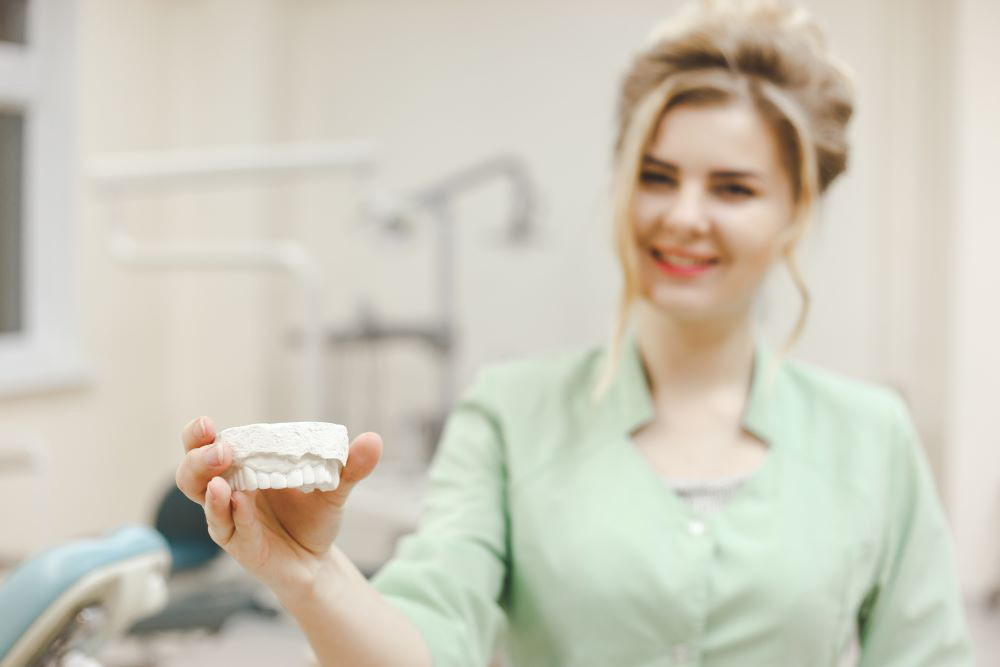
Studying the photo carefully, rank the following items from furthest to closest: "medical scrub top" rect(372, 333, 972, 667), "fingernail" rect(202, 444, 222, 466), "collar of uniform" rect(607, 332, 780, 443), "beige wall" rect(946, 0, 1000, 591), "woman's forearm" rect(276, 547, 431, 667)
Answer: "beige wall" rect(946, 0, 1000, 591), "collar of uniform" rect(607, 332, 780, 443), "medical scrub top" rect(372, 333, 972, 667), "woman's forearm" rect(276, 547, 431, 667), "fingernail" rect(202, 444, 222, 466)

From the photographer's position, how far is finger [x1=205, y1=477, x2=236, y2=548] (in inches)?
22.7

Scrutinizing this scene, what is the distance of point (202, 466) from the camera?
58cm

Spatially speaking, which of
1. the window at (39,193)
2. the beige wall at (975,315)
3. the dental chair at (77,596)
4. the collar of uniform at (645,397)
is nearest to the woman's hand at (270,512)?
the dental chair at (77,596)

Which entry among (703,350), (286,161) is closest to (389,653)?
(703,350)

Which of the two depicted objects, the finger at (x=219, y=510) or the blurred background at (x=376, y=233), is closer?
the finger at (x=219, y=510)

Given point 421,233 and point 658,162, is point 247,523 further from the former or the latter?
point 421,233

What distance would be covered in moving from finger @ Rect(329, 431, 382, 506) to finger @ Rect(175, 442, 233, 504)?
0.23 ft

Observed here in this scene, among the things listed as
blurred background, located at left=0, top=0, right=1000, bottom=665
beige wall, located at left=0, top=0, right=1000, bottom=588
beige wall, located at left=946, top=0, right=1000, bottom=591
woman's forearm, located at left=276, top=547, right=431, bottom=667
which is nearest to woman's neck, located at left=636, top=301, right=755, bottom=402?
woman's forearm, located at left=276, top=547, right=431, bottom=667

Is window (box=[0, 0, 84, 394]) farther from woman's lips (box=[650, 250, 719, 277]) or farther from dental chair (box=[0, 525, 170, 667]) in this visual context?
woman's lips (box=[650, 250, 719, 277])

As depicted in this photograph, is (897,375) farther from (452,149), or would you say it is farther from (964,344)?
(452,149)

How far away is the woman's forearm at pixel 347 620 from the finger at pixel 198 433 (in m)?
0.14

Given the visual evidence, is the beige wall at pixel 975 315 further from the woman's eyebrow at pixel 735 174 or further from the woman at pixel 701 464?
the woman's eyebrow at pixel 735 174

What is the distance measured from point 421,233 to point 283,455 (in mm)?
3231

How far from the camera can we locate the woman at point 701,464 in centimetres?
97
